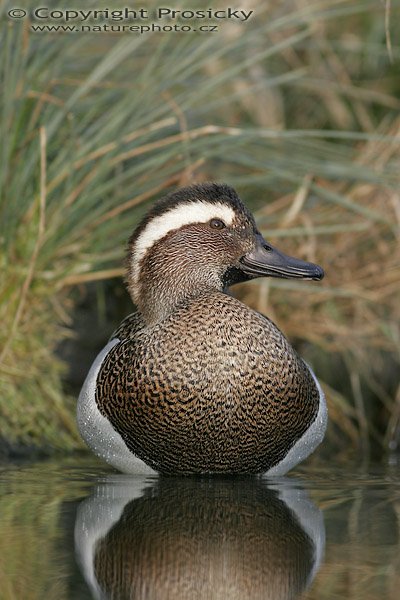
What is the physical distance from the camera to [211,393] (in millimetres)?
4535

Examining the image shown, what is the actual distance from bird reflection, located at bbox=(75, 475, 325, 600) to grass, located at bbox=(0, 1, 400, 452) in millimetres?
1529

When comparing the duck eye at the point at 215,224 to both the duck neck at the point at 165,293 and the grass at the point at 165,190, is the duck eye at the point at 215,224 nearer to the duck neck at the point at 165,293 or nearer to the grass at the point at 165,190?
the duck neck at the point at 165,293

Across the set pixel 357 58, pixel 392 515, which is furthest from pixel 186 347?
pixel 357 58

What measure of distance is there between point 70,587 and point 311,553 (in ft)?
2.42

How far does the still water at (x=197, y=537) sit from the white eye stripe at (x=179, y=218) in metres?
0.99

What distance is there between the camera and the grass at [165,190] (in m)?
5.88

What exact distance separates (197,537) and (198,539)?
1.2 inches

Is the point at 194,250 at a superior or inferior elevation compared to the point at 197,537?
superior

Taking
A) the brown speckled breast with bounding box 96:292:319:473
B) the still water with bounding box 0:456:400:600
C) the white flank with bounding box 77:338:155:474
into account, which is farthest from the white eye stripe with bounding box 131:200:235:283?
the still water with bounding box 0:456:400:600

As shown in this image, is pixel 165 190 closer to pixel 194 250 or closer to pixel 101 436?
pixel 194 250

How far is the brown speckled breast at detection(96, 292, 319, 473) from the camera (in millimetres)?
4559
